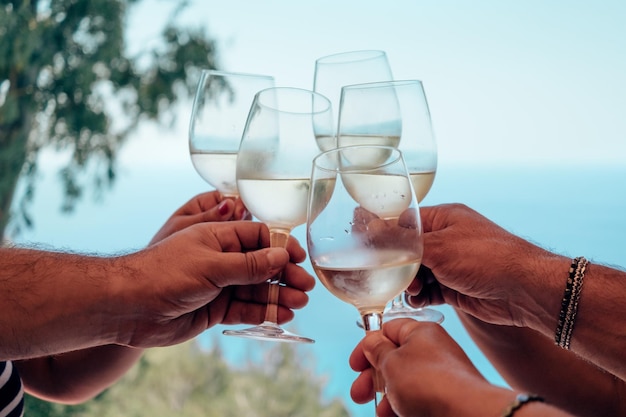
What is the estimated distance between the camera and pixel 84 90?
3.13 m

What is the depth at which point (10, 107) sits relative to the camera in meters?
3.09

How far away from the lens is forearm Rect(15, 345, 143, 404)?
129 cm

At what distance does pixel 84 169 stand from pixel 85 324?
2.30 meters

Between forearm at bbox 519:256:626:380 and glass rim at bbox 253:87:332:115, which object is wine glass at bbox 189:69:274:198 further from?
forearm at bbox 519:256:626:380

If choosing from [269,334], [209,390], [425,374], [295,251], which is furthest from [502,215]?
[425,374]

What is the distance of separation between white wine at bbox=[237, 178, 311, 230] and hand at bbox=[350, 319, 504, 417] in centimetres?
25

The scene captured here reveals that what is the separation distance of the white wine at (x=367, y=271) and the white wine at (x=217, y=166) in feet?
1.37

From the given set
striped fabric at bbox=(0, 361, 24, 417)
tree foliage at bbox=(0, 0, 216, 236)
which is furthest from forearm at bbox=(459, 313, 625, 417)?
tree foliage at bbox=(0, 0, 216, 236)

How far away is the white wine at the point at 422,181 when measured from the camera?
1.02 m

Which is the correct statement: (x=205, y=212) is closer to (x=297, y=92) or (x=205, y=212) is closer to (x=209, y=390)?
(x=297, y=92)

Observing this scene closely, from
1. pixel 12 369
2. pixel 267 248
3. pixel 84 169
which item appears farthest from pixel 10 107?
pixel 267 248

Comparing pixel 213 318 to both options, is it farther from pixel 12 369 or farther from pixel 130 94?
pixel 130 94

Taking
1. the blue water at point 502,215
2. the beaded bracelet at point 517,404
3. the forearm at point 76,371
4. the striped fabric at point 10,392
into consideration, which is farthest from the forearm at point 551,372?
the blue water at point 502,215

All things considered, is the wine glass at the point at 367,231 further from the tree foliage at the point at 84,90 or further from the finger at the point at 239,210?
the tree foliage at the point at 84,90
